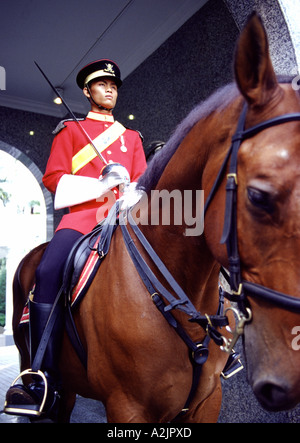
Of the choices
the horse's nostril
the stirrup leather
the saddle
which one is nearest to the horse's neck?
the saddle

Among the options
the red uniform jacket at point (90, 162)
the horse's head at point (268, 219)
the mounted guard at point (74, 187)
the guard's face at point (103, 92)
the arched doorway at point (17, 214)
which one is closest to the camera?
the horse's head at point (268, 219)

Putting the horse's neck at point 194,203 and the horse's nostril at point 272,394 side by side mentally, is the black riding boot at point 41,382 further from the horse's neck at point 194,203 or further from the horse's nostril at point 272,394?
the horse's nostril at point 272,394

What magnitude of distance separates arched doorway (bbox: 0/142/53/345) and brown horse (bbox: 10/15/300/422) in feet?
16.8

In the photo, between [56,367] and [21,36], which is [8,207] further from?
[56,367]

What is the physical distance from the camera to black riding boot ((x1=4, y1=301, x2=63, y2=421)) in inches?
67.9

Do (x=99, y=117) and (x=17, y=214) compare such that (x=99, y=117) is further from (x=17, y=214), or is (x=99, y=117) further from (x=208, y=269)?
(x=17, y=214)

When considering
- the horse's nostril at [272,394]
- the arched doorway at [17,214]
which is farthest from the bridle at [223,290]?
the arched doorway at [17,214]

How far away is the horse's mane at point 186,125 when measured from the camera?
124 cm

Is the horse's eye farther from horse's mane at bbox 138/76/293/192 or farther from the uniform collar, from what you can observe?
the uniform collar

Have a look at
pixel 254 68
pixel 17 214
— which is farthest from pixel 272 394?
pixel 17 214

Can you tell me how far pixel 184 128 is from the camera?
54.9 inches

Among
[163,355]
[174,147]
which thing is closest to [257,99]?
[174,147]

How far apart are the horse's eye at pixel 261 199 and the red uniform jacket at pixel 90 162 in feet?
4.06

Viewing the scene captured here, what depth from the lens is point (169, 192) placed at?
1.41 meters
